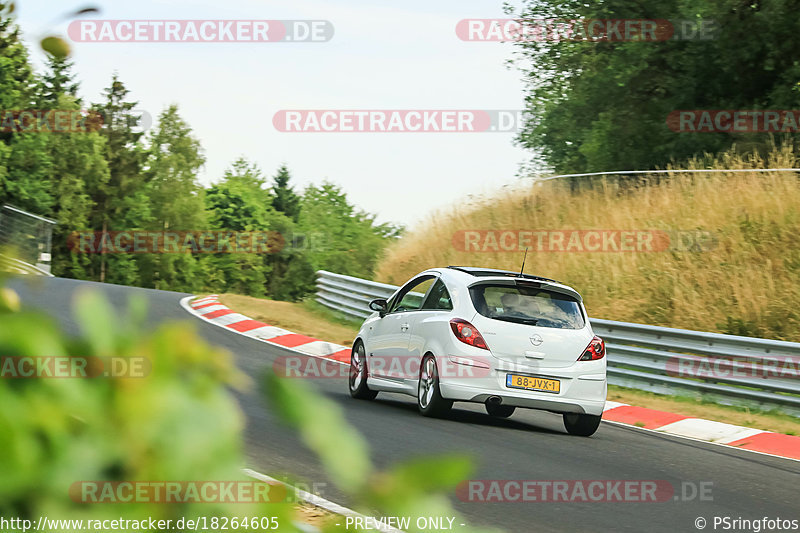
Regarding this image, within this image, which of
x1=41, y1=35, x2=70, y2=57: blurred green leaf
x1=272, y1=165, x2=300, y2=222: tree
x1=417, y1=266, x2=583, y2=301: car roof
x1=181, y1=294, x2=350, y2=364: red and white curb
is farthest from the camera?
x1=272, y1=165, x2=300, y2=222: tree

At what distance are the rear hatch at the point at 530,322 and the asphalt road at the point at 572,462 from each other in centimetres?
82

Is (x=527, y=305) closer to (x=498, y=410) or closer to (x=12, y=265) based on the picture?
(x=498, y=410)

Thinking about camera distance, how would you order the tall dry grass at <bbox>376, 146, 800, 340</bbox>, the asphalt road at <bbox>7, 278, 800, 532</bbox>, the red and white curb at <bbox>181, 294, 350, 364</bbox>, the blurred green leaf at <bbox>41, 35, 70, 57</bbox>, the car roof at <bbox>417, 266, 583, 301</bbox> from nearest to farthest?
the blurred green leaf at <bbox>41, 35, 70, 57</bbox> → the asphalt road at <bbox>7, 278, 800, 532</bbox> → the car roof at <bbox>417, 266, 583, 301</bbox> → the red and white curb at <bbox>181, 294, 350, 364</bbox> → the tall dry grass at <bbox>376, 146, 800, 340</bbox>

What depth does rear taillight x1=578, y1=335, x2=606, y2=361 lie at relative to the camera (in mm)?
10902

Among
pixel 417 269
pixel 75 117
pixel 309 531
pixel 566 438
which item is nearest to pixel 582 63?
pixel 417 269

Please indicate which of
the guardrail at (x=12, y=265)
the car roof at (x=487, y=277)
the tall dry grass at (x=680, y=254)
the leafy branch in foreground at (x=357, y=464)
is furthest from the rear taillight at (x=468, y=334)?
the leafy branch in foreground at (x=357, y=464)

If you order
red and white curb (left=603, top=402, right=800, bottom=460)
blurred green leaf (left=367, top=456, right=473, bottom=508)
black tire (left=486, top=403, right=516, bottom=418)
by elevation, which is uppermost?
blurred green leaf (left=367, top=456, right=473, bottom=508)

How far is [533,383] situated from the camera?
1056 centimetres

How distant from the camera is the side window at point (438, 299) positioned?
444 inches

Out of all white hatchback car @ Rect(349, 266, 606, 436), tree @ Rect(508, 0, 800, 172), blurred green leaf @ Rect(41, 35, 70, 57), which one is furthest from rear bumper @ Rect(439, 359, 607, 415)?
tree @ Rect(508, 0, 800, 172)

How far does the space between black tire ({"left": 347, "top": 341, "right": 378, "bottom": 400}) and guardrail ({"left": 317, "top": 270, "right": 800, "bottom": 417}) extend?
192 inches

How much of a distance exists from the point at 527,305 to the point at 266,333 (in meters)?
9.24

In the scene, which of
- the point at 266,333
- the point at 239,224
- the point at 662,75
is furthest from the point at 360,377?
the point at 239,224

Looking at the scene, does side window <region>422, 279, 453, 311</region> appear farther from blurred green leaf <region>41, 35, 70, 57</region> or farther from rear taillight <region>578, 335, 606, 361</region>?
blurred green leaf <region>41, 35, 70, 57</region>
